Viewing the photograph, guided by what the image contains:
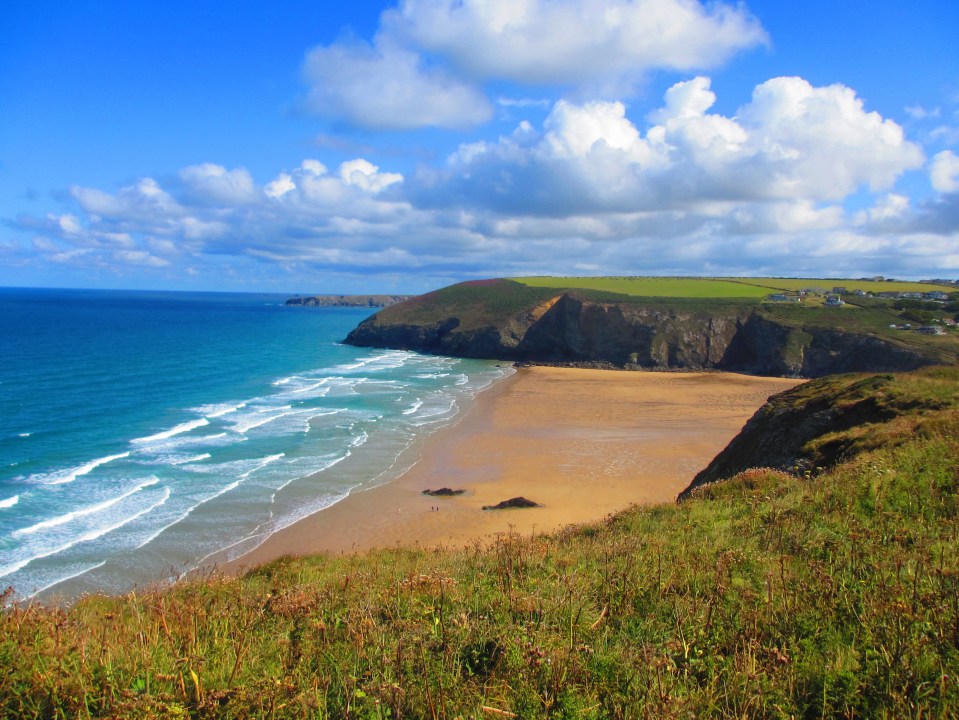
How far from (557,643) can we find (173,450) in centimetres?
3004

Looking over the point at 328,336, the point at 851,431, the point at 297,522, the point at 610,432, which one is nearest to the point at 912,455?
the point at 851,431

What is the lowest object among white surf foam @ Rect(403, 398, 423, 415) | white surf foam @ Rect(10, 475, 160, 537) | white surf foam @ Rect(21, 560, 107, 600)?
white surf foam @ Rect(21, 560, 107, 600)

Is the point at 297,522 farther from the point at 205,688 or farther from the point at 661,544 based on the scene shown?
the point at 205,688

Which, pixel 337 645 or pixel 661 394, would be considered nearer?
pixel 337 645

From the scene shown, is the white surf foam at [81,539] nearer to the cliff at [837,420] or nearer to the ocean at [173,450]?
the ocean at [173,450]

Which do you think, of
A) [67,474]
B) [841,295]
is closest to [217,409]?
[67,474]

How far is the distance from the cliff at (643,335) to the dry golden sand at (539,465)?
13571 mm

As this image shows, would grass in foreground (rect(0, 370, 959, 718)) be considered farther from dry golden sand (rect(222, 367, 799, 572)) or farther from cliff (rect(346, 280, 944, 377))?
cliff (rect(346, 280, 944, 377))

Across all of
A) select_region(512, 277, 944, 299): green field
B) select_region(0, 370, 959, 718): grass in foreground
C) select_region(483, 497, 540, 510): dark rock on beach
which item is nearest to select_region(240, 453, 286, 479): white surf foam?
select_region(483, 497, 540, 510): dark rock on beach

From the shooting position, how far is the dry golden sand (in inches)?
830

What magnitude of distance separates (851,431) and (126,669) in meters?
15.9

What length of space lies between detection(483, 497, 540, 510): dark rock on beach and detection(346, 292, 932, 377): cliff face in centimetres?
4838

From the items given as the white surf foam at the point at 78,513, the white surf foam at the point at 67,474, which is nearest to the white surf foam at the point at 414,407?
the white surf foam at the point at 67,474

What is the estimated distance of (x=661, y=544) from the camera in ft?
23.5
